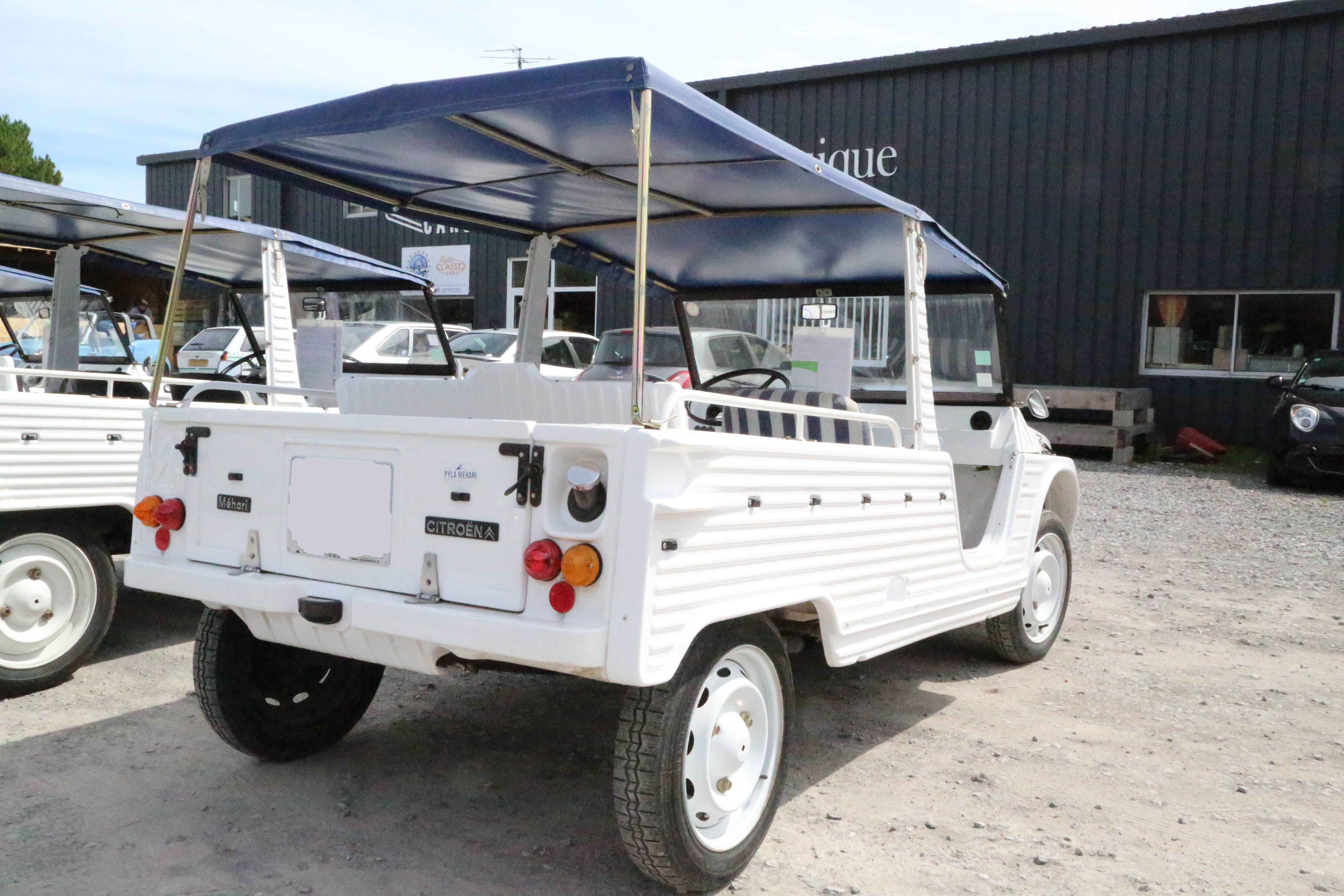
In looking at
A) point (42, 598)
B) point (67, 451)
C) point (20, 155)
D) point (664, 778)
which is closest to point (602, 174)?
point (664, 778)

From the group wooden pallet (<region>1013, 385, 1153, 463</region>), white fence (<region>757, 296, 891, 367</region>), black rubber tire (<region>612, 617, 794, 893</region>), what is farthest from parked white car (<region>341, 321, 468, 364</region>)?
wooden pallet (<region>1013, 385, 1153, 463</region>)

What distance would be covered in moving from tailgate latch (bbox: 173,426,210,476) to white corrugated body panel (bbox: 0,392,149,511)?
36.2 inches

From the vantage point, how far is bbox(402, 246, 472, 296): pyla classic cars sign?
2070cm

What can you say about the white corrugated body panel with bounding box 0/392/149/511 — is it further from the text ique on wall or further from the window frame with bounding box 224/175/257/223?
the window frame with bounding box 224/175/257/223

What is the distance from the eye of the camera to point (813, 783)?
12.2 ft

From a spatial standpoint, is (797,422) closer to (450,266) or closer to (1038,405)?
(1038,405)

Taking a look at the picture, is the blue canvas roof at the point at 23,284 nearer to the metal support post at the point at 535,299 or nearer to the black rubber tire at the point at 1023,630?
the metal support post at the point at 535,299

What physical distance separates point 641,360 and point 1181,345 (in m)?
13.6

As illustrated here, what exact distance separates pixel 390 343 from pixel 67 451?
2102 mm

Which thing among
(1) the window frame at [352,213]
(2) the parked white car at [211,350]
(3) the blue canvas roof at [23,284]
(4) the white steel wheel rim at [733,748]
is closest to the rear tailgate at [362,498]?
(4) the white steel wheel rim at [733,748]

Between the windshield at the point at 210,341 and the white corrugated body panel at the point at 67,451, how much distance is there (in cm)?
862

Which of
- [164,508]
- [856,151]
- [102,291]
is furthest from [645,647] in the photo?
[856,151]

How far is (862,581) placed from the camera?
341 centimetres

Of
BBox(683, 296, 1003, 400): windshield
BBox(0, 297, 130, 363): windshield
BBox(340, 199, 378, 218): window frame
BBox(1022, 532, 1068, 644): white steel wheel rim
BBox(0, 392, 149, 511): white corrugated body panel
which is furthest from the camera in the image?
BBox(340, 199, 378, 218): window frame
